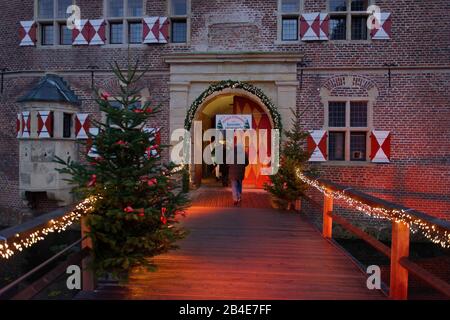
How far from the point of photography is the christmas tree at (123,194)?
3.21 m

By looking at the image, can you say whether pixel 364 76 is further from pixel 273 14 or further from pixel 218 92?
pixel 218 92

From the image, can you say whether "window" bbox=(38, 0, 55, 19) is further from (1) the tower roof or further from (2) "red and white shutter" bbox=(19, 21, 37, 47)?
(1) the tower roof

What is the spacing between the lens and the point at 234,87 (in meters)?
9.10

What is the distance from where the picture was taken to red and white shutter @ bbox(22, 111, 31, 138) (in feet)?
29.4

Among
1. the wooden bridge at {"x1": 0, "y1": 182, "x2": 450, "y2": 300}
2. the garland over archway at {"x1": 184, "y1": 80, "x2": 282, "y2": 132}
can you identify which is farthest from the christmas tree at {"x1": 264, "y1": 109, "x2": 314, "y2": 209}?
the garland over archway at {"x1": 184, "y1": 80, "x2": 282, "y2": 132}

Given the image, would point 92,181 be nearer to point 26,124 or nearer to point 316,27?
point 26,124

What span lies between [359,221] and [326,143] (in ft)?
7.64

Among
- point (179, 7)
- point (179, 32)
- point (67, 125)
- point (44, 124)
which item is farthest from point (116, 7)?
→ point (44, 124)

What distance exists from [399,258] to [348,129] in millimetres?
6628

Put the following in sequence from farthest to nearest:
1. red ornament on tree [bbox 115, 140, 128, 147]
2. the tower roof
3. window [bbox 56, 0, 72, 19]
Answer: window [bbox 56, 0, 72, 19]
the tower roof
red ornament on tree [bbox 115, 140, 128, 147]

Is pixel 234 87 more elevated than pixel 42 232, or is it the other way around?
pixel 234 87

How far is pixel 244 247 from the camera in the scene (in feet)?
15.5

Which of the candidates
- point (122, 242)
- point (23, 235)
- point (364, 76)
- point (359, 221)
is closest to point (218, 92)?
point (364, 76)

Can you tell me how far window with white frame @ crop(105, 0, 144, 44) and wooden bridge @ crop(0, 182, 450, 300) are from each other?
6451 millimetres
